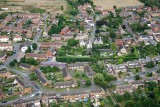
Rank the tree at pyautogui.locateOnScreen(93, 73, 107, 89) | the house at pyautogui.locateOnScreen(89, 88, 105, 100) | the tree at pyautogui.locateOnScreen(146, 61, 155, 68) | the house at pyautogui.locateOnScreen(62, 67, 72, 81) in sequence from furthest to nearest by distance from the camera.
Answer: the tree at pyautogui.locateOnScreen(146, 61, 155, 68), the house at pyautogui.locateOnScreen(62, 67, 72, 81), the tree at pyautogui.locateOnScreen(93, 73, 107, 89), the house at pyautogui.locateOnScreen(89, 88, 105, 100)

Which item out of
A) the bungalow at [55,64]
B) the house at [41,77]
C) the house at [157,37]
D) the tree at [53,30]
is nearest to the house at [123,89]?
the house at [41,77]

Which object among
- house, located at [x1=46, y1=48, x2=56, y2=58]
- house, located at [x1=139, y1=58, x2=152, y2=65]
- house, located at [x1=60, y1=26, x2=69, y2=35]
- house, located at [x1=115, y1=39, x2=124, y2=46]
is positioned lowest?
house, located at [x1=139, y1=58, x2=152, y2=65]

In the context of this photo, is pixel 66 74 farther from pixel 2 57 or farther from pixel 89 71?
pixel 2 57

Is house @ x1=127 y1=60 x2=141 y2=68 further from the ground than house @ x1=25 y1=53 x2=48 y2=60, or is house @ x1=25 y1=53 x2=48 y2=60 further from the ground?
house @ x1=25 y1=53 x2=48 y2=60

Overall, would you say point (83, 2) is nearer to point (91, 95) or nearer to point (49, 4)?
point (49, 4)

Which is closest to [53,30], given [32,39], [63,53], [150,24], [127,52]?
[32,39]

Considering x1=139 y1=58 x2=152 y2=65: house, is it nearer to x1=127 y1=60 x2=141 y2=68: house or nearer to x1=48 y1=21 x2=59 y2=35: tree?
x1=127 y1=60 x2=141 y2=68: house

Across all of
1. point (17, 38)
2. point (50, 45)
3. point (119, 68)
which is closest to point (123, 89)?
point (119, 68)

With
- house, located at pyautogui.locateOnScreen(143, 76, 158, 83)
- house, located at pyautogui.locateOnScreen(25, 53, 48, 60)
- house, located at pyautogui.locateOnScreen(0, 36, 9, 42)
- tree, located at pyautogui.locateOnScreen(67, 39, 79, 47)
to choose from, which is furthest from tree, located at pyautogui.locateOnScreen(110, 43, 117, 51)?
house, located at pyautogui.locateOnScreen(0, 36, 9, 42)
